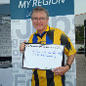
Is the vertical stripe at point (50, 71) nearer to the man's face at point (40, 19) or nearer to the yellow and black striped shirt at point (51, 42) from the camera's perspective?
the yellow and black striped shirt at point (51, 42)

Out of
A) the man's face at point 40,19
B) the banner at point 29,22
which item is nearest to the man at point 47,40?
the man's face at point 40,19

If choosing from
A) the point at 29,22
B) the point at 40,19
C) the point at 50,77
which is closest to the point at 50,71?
the point at 50,77

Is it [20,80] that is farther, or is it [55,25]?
[20,80]

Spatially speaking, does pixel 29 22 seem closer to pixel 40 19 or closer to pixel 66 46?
pixel 40 19

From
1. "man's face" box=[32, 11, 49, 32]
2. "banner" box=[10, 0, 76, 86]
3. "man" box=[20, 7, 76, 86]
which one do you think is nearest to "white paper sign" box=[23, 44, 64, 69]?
"man" box=[20, 7, 76, 86]

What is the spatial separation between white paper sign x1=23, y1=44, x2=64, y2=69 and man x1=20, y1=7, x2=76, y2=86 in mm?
59

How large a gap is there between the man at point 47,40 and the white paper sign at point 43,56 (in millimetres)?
59

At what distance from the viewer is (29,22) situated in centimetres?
287

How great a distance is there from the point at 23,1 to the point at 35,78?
103 centimetres

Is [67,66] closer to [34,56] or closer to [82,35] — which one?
[34,56]

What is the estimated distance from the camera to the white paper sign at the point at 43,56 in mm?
2340

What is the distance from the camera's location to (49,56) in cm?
238

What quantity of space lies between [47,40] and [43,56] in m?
0.19

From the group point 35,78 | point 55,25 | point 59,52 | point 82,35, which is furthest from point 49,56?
point 82,35
